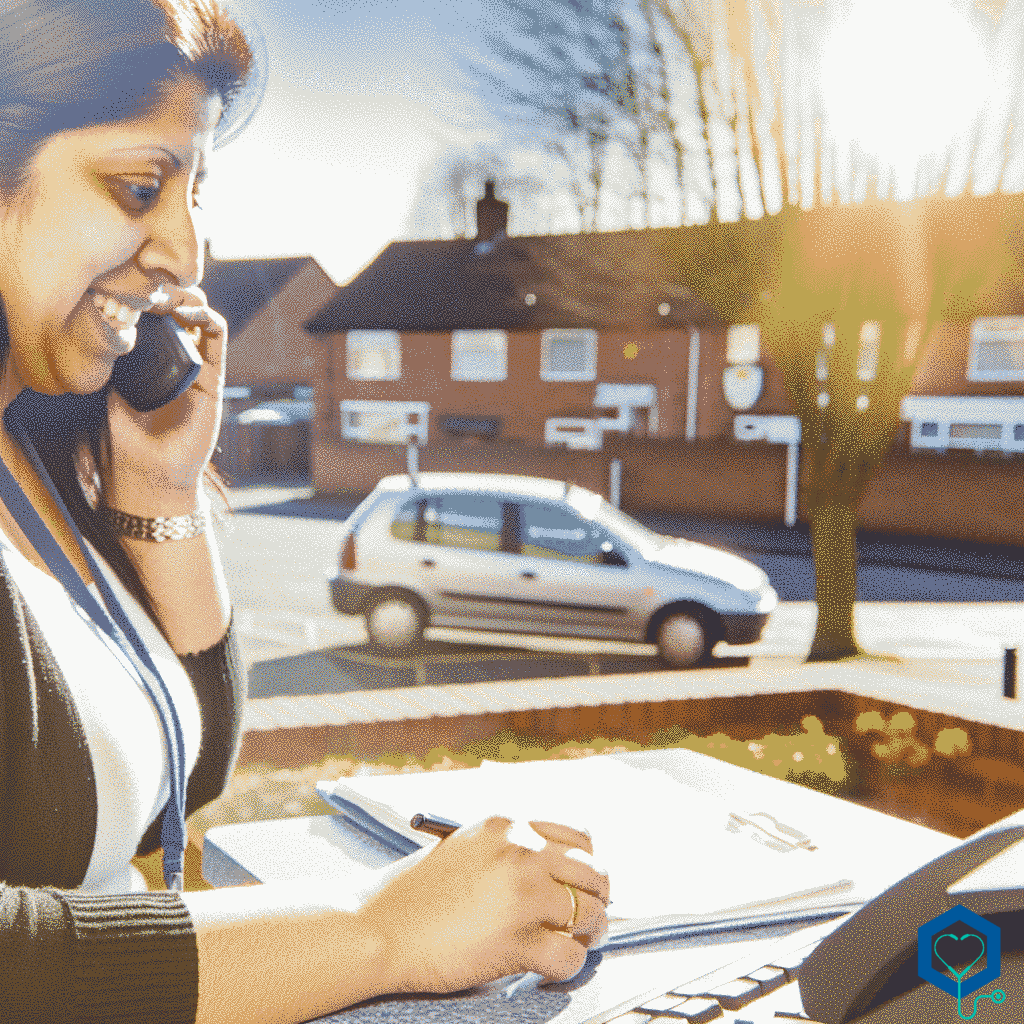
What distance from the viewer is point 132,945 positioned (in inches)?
29.6

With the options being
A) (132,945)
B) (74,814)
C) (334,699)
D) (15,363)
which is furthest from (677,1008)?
(334,699)

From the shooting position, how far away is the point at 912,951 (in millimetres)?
631

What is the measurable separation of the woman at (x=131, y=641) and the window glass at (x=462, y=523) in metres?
7.10

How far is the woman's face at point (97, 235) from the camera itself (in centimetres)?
110

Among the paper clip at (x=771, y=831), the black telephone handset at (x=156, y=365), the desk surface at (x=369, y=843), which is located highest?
the black telephone handset at (x=156, y=365)

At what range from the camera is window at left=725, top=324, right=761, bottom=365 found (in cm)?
2369

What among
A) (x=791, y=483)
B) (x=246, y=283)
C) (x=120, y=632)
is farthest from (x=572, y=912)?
(x=246, y=283)

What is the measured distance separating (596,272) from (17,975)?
2611 centimetres

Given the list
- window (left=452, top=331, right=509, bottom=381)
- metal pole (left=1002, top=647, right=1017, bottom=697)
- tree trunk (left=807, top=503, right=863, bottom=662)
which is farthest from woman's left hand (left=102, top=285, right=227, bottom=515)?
window (left=452, top=331, right=509, bottom=381)

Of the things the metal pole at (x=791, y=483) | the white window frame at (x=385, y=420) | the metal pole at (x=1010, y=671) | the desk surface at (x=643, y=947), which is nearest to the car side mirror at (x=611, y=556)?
the metal pole at (x=1010, y=671)

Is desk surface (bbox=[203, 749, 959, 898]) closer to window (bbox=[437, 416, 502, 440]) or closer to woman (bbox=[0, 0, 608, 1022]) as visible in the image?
woman (bbox=[0, 0, 608, 1022])

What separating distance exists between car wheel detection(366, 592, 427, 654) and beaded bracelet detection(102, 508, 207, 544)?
7.33 m

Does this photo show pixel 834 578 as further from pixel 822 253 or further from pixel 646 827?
pixel 646 827

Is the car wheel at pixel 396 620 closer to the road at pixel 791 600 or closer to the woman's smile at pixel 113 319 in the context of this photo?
the road at pixel 791 600
